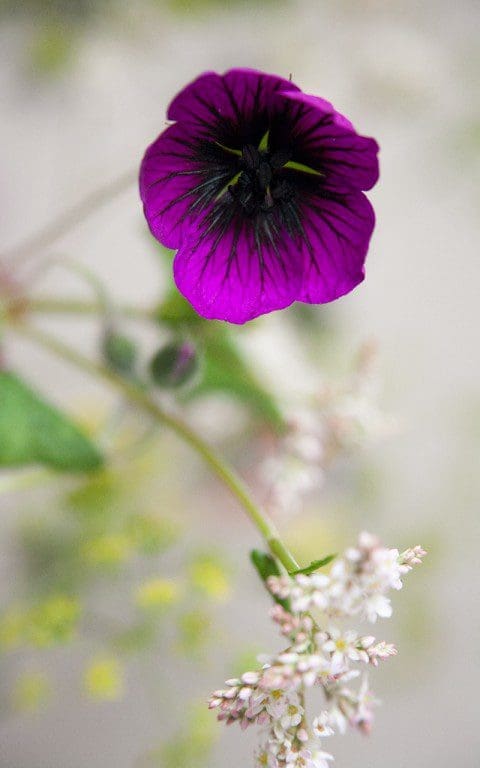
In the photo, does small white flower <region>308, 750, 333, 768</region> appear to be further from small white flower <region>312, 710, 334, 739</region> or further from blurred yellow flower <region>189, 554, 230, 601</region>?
blurred yellow flower <region>189, 554, 230, 601</region>

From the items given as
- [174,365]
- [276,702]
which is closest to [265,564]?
[276,702]

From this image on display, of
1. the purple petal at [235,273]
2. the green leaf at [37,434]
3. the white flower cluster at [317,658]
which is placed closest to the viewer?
the white flower cluster at [317,658]

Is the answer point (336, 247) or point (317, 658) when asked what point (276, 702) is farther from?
point (336, 247)

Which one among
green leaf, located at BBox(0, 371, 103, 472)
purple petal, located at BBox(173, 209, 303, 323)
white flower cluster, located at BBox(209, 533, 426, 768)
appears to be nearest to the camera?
white flower cluster, located at BBox(209, 533, 426, 768)

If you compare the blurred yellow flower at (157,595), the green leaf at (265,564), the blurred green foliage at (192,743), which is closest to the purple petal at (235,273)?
the green leaf at (265,564)

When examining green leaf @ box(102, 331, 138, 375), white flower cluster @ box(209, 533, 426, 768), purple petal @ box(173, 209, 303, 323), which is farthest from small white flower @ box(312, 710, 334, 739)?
green leaf @ box(102, 331, 138, 375)

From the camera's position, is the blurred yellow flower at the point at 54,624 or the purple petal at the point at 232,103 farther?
the blurred yellow flower at the point at 54,624

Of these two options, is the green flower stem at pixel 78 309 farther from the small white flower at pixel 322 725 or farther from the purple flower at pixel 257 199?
the small white flower at pixel 322 725
